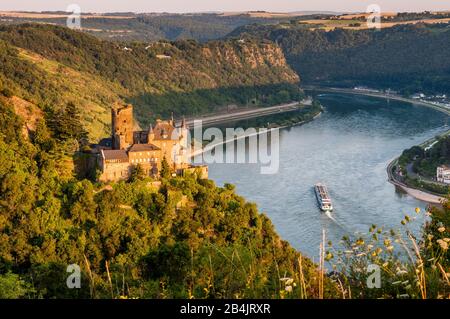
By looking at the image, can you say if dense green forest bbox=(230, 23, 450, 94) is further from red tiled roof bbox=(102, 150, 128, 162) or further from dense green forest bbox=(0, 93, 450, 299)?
red tiled roof bbox=(102, 150, 128, 162)

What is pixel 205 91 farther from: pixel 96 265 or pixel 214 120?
pixel 96 265

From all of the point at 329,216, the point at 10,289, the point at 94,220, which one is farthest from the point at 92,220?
the point at 329,216

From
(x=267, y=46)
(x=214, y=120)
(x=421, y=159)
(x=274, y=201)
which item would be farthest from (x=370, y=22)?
(x=274, y=201)

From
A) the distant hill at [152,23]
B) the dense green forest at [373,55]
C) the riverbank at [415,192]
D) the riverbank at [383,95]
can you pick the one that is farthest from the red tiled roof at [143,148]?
the distant hill at [152,23]

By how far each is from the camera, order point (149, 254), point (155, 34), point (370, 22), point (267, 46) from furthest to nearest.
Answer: point (155, 34) → point (370, 22) → point (267, 46) → point (149, 254)

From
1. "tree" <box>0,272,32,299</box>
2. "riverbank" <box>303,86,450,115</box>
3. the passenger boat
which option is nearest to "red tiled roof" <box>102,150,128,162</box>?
"tree" <box>0,272,32,299</box>

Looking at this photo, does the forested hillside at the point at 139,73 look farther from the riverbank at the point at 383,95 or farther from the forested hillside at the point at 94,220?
the forested hillside at the point at 94,220

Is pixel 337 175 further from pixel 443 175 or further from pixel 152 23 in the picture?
pixel 152 23
